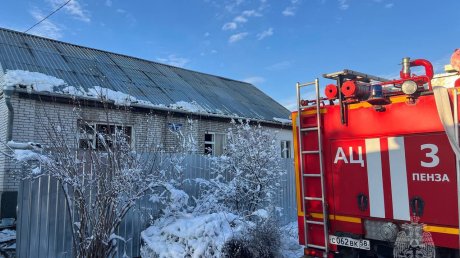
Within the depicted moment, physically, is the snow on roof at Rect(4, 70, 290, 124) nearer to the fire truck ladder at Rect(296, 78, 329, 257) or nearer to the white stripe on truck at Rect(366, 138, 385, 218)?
the fire truck ladder at Rect(296, 78, 329, 257)

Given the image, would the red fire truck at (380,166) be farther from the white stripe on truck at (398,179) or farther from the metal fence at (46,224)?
the metal fence at (46,224)

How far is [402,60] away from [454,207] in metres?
1.60

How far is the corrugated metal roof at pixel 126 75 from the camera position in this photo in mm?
11438

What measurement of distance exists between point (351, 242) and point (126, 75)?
11.5m

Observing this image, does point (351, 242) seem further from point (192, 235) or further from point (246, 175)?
point (246, 175)

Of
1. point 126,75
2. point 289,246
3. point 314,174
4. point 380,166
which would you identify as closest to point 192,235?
point 289,246

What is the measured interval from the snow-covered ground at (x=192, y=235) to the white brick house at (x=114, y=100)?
1822 mm

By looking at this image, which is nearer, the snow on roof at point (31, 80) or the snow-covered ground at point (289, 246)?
the snow-covered ground at point (289, 246)

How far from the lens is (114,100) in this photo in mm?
10766

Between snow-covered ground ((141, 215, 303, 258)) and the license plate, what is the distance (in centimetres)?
198

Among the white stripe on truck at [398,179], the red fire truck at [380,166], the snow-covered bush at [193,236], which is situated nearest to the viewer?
the red fire truck at [380,166]

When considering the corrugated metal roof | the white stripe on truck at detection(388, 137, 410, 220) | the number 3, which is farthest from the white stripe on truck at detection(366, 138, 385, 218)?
the corrugated metal roof

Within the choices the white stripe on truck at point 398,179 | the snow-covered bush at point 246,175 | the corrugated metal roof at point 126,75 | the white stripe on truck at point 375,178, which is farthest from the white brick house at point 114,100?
the white stripe on truck at point 398,179

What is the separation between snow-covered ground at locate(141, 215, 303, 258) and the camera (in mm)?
5684
